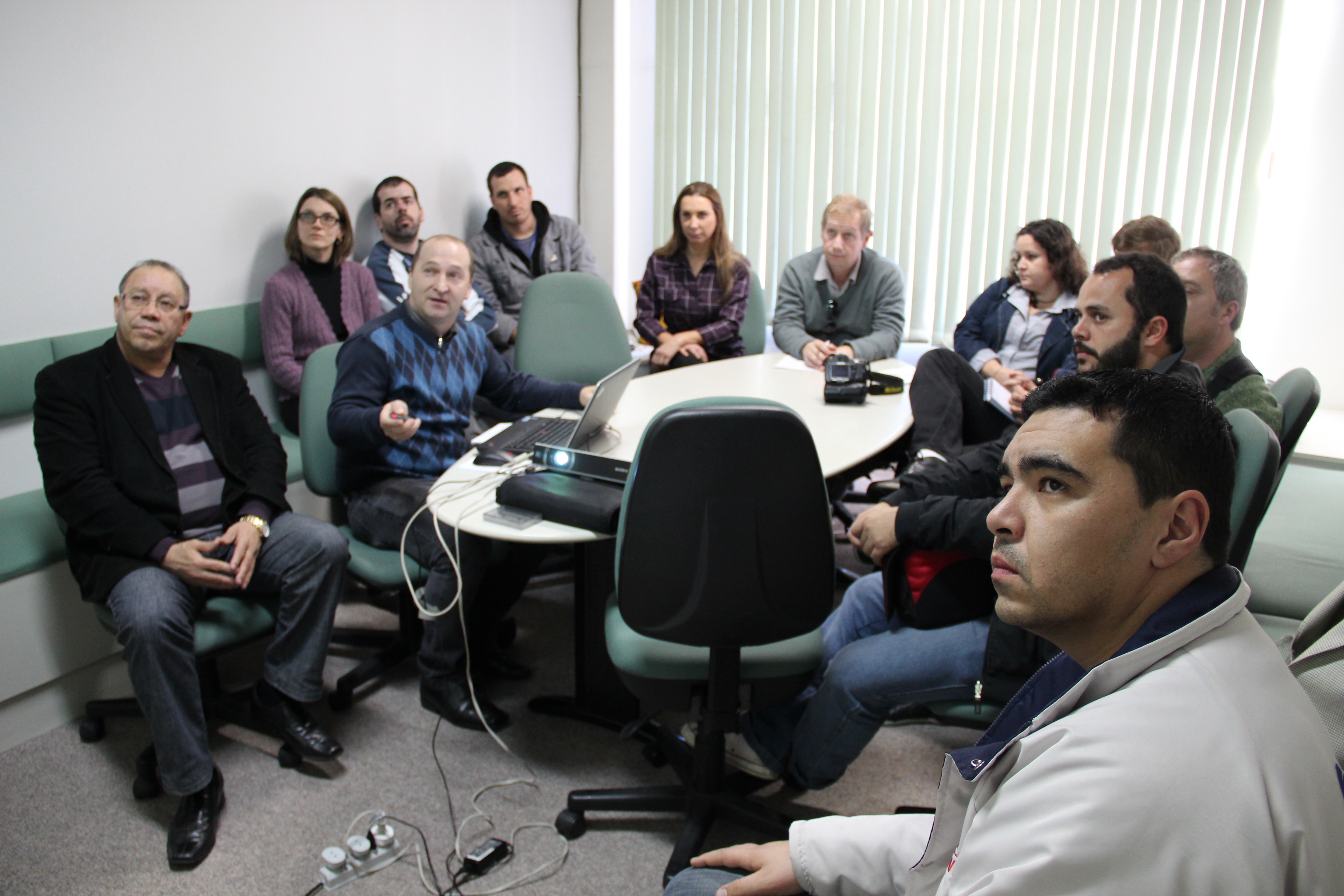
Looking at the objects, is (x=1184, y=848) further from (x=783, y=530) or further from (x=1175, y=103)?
(x=1175, y=103)

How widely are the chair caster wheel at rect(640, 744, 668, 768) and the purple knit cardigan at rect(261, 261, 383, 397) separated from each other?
2.10 m

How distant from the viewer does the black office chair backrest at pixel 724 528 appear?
5.31 feet

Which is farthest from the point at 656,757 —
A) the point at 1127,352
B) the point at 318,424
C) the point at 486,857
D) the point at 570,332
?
the point at 570,332

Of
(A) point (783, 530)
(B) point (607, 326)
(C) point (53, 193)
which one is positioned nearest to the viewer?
(A) point (783, 530)

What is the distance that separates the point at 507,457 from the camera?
2307 mm

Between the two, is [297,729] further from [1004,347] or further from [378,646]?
[1004,347]

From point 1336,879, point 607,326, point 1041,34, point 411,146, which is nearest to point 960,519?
point 1336,879

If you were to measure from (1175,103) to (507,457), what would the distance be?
3.99 metres

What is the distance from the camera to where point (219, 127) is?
3.42 meters

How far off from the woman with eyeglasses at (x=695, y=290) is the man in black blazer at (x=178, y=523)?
6.31ft

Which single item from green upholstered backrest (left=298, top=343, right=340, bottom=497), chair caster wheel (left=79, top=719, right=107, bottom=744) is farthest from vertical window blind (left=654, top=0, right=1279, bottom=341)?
chair caster wheel (left=79, top=719, right=107, bottom=744)

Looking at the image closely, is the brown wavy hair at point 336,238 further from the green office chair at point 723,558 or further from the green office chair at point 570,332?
the green office chair at point 723,558

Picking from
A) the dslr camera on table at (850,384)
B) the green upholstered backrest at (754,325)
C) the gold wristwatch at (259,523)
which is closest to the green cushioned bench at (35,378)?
the gold wristwatch at (259,523)

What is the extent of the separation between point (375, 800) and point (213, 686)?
0.62 m
